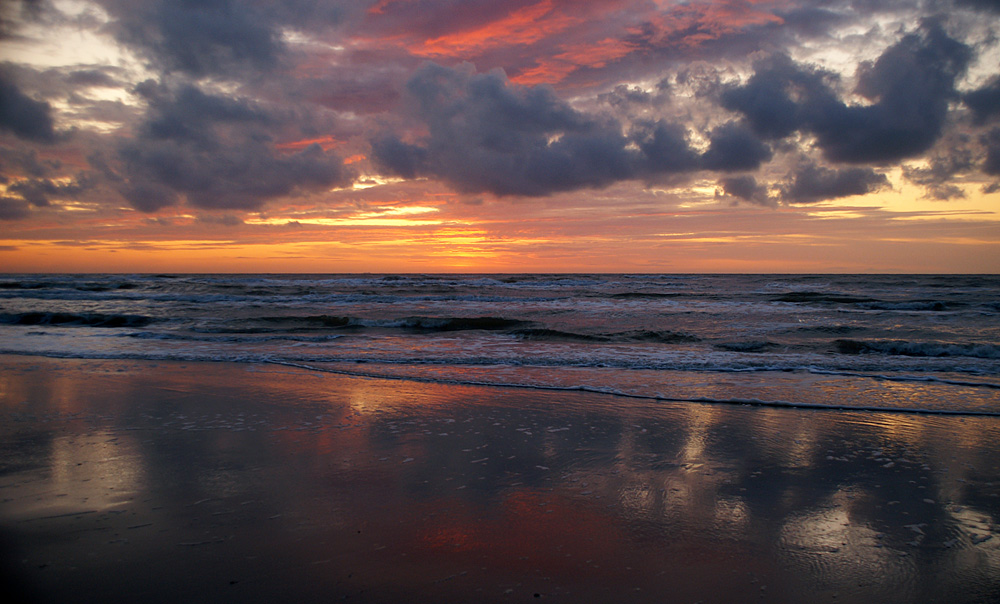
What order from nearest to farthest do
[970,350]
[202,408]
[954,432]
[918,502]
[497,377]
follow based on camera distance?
[918,502], [954,432], [202,408], [497,377], [970,350]

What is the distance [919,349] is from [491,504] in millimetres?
11511

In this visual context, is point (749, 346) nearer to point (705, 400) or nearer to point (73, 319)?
point (705, 400)

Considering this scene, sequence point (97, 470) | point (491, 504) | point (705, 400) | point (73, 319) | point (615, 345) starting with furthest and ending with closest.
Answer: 1. point (73, 319)
2. point (615, 345)
3. point (705, 400)
4. point (97, 470)
5. point (491, 504)

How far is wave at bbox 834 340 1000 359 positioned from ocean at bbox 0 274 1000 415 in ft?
0.13

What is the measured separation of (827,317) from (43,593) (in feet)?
68.1

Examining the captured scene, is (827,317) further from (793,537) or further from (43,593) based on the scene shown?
(43,593)

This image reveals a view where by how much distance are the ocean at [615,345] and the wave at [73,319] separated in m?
0.06

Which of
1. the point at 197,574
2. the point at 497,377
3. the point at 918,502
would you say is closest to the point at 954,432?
the point at 918,502

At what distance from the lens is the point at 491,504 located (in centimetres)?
350

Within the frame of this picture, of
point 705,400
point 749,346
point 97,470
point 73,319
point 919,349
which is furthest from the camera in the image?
point 73,319

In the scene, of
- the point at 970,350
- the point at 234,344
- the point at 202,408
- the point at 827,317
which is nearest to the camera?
the point at 202,408

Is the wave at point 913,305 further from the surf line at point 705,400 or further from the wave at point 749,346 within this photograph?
the surf line at point 705,400

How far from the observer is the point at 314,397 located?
668 centimetres

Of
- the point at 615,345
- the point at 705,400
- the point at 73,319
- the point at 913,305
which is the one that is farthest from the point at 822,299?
the point at 73,319
